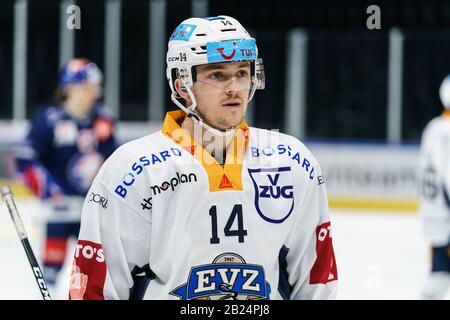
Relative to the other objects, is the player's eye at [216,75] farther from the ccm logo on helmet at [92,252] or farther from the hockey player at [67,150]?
the hockey player at [67,150]

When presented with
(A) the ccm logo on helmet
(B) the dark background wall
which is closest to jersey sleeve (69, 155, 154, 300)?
(A) the ccm logo on helmet

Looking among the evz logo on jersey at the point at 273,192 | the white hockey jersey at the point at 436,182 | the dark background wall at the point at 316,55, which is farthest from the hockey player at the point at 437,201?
the dark background wall at the point at 316,55

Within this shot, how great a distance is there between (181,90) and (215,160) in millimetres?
167

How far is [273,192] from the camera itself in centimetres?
186

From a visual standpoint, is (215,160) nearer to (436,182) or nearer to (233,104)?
(233,104)

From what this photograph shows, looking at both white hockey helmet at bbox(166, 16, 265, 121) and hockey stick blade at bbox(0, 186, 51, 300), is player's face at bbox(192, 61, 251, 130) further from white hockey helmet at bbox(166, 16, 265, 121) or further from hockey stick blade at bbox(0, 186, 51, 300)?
hockey stick blade at bbox(0, 186, 51, 300)

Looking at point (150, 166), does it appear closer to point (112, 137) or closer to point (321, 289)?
point (321, 289)

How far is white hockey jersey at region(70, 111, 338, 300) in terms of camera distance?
1.83m

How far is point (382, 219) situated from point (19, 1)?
370 centimetres

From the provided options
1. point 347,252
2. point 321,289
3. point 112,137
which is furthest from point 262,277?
point 347,252

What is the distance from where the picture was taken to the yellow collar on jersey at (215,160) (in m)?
1.84

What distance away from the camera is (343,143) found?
8148 mm

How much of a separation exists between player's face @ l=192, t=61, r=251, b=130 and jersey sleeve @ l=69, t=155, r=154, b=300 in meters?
0.21
